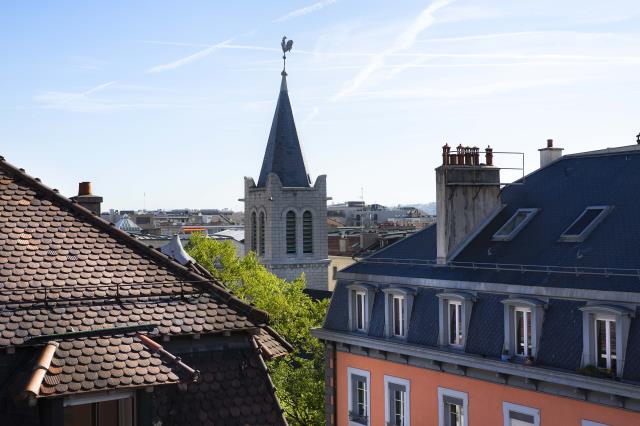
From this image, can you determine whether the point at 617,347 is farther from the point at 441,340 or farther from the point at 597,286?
the point at 441,340

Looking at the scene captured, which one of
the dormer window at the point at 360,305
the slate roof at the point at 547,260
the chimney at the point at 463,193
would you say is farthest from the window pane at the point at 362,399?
the chimney at the point at 463,193

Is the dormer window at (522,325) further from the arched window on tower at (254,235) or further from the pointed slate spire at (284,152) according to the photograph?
the arched window on tower at (254,235)

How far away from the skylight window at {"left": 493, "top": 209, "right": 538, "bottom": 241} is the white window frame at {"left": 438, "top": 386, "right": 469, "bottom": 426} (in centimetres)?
495

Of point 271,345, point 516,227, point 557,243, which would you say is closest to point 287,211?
point 516,227

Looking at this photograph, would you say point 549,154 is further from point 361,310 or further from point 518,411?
point 518,411

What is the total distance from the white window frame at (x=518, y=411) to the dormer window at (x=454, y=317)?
7.09 feet

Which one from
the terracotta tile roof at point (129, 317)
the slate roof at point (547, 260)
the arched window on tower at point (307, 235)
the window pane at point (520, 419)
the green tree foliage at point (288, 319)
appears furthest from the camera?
the arched window on tower at point (307, 235)

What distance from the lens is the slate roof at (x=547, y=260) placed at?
74.1 ft

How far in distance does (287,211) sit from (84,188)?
243 feet

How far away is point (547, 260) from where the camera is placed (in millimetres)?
25031

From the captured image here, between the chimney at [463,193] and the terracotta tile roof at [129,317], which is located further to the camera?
the chimney at [463,193]

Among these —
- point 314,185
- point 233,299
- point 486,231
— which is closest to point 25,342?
point 233,299

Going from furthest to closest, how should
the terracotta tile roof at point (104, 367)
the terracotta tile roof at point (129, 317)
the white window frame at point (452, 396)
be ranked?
the white window frame at point (452, 396) < the terracotta tile roof at point (129, 317) < the terracotta tile roof at point (104, 367)

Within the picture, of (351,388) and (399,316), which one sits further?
(351,388)
